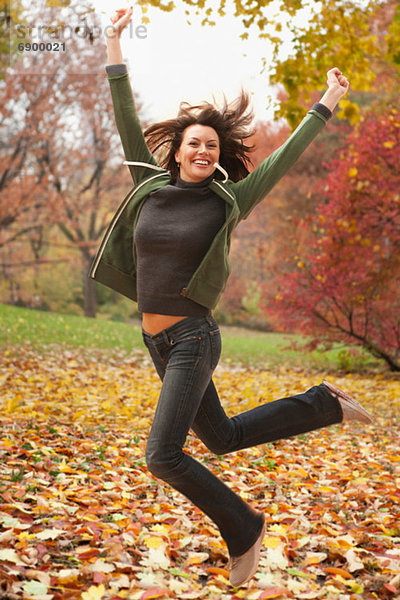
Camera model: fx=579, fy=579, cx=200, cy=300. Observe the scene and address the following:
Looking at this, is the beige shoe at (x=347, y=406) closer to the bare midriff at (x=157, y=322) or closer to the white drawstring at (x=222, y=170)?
the bare midriff at (x=157, y=322)

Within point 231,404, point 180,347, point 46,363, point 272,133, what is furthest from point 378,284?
point 272,133

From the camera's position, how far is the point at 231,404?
754 centimetres

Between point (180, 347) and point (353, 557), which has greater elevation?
point (180, 347)

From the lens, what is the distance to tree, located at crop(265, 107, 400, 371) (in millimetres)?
9523

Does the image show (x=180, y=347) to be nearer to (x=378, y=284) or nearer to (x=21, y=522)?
(x=21, y=522)

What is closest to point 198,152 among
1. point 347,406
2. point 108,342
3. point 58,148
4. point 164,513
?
point 347,406

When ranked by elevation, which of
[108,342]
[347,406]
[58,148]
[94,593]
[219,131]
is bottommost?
[108,342]

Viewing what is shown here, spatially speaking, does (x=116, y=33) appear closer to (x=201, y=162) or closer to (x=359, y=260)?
(x=201, y=162)

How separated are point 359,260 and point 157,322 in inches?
301

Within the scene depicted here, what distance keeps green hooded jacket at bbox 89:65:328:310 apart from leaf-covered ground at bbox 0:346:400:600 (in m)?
1.33

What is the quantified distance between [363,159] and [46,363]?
6.31 m

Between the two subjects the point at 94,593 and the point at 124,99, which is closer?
the point at 94,593

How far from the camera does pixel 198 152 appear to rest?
275 cm

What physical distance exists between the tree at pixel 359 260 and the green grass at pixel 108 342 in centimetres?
69
